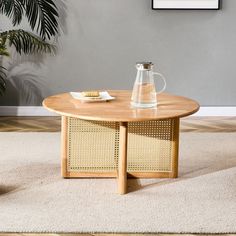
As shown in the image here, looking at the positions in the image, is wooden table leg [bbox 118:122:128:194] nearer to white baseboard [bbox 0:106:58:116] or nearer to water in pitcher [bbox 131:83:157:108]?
water in pitcher [bbox 131:83:157:108]

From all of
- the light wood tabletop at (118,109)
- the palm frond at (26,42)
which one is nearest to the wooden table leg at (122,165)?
the light wood tabletop at (118,109)

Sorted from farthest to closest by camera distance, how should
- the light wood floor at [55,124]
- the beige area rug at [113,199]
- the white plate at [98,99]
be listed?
1. the light wood floor at [55,124]
2. the white plate at [98,99]
3. the beige area rug at [113,199]

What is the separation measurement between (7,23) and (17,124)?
103 cm

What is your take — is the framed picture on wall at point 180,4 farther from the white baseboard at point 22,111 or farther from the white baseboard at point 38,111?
the white baseboard at point 22,111

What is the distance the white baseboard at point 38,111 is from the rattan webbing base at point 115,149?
7.22ft

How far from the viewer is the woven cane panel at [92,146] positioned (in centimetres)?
340

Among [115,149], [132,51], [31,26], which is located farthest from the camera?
[132,51]

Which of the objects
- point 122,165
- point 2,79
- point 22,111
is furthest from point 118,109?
point 22,111

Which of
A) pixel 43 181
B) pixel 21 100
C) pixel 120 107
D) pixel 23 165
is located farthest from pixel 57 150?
pixel 21 100

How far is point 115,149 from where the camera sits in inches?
137

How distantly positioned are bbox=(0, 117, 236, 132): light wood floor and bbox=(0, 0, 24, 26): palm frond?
0.97m

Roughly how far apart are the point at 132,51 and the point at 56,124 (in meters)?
1.08

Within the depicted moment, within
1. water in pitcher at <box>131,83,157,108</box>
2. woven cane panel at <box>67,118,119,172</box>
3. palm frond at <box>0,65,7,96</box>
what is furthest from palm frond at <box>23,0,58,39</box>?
water in pitcher at <box>131,83,157,108</box>

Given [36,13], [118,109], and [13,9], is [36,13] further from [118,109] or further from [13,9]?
[118,109]
